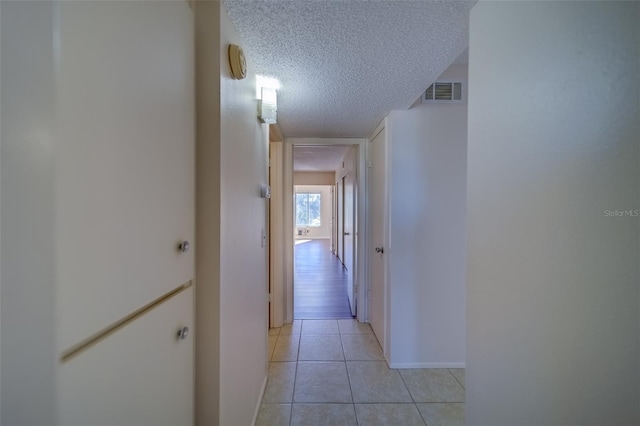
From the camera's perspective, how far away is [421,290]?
85.6 inches

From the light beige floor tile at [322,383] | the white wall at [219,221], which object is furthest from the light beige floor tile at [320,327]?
the white wall at [219,221]

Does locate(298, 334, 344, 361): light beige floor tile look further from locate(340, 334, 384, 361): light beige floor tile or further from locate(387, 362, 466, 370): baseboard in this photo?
locate(387, 362, 466, 370): baseboard

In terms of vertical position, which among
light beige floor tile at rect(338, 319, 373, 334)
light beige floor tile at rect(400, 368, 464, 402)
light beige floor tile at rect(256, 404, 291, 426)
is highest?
light beige floor tile at rect(338, 319, 373, 334)

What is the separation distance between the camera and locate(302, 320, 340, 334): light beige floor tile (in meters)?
2.81

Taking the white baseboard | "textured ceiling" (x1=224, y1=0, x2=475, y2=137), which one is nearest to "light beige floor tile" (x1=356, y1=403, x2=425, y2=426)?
the white baseboard

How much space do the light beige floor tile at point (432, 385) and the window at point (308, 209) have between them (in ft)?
29.5

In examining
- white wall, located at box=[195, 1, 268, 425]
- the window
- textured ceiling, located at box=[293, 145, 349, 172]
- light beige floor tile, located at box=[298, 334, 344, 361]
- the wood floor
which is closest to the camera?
white wall, located at box=[195, 1, 268, 425]

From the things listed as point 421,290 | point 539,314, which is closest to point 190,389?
point 539,314

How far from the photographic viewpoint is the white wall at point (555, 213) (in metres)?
0.51

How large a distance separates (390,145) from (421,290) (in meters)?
1.21

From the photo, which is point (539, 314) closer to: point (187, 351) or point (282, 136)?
point (187, 351)

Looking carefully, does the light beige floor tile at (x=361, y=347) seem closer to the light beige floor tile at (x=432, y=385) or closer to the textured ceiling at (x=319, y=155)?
the light beige floor tile at (x=432, y=385)

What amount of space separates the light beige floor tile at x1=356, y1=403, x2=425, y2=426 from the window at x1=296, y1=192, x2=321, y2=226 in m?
9.34

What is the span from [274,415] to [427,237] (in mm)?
1652
